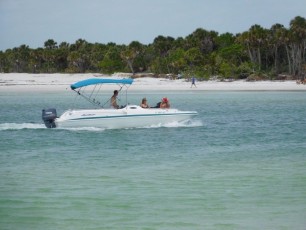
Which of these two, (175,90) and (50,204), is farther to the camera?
(175,90)

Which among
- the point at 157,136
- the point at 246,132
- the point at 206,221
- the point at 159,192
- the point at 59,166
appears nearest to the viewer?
the point at 206,221

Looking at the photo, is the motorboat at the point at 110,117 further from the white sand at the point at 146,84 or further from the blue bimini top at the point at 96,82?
the white sand at the point at 146,84

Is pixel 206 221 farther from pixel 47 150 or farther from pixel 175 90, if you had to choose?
pixel 175 90

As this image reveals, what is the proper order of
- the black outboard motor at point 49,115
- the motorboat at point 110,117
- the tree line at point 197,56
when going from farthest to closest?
1. the tree line at point 197,56
2. the black outboard motor at point 49,115
3. the motorboat at point 110,117

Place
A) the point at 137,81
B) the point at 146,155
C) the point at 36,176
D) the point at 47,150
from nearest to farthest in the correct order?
the point at 36,176, the point at 146,155, the point at 47,150, the point at 137,81

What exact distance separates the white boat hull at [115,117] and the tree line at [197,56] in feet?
162

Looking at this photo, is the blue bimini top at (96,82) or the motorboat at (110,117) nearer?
the motorboat at (110,117)

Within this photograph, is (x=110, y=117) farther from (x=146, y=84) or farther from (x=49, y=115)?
(x=146, y=84)

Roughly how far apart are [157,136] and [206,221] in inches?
534

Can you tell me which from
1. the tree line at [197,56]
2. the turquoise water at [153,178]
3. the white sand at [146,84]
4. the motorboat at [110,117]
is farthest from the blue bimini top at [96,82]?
the tree line at [197,56]

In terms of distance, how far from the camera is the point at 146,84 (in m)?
73.8

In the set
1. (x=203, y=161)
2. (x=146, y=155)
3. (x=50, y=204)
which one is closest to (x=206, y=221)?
(x=50, y=204)

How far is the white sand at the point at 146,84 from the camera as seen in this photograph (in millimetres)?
69125

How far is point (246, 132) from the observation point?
26828 mm
